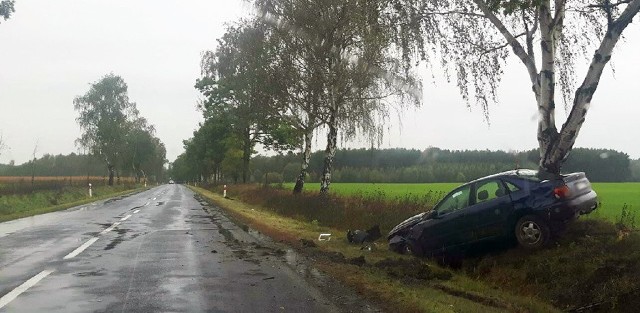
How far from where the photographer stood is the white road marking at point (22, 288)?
270 inches

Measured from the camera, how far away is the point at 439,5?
11.9m

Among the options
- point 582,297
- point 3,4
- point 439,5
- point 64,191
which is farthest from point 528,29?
point 64,191

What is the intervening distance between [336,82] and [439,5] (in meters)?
9.92

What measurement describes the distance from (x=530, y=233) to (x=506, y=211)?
0.55 metres

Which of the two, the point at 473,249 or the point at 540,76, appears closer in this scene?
the point at 473,249

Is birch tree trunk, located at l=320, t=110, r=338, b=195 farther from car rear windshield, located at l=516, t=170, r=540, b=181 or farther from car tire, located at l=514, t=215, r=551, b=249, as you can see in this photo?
car tire, located at l=514, t=215, r=551, b=249

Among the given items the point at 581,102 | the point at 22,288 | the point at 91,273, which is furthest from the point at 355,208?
the point at 22,288

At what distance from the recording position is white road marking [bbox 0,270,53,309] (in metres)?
6.85

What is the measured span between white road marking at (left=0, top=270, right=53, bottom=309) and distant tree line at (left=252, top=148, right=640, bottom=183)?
11.7m

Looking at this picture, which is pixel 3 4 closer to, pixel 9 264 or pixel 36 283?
pixel 9 264

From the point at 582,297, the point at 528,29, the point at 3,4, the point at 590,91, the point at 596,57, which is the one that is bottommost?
the point at 582,297

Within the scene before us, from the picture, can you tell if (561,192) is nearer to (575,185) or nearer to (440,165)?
(575,185)

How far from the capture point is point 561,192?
30.6 feet

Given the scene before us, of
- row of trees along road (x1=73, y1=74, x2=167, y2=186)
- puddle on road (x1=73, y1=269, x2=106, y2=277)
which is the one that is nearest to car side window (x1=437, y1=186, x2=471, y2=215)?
puddle on road (x1=73, y1=269, x2=106, y2=277)
